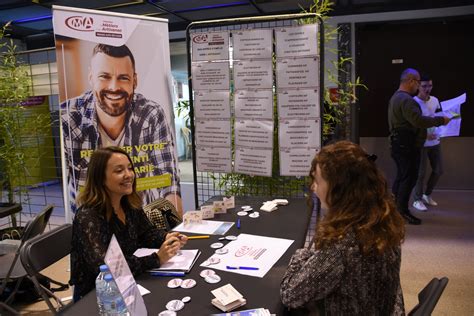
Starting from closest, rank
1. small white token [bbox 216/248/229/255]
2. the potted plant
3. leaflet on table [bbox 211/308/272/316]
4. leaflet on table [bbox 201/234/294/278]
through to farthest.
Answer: leaflet on table [bbox 211/308/272/316], leaflet on table [bbox 201/234/294/278], small white token [bbox 216/248/229/255], the potted plant

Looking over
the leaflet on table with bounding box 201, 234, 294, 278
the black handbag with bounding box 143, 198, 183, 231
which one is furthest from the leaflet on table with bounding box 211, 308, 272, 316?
the black handbag with bounding box 143, 198, 183, 231

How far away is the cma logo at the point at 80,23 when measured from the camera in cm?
245

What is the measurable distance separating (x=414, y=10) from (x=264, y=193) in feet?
11.6

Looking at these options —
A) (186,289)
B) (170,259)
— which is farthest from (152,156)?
(186,289)

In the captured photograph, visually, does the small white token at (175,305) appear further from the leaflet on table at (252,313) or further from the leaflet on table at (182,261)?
the leaflet on table at (182,261)

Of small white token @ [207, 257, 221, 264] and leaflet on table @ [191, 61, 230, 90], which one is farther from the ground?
leaflet on table @ [191, 61, 230, 90]

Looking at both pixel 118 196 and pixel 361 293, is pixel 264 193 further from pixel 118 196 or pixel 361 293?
pixel 361 293

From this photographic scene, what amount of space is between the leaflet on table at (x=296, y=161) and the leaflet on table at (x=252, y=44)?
0.65 meters

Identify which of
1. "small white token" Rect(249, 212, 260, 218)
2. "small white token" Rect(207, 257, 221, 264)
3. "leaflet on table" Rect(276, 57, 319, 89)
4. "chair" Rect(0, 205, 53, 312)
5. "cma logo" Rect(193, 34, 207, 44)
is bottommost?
"chair" Rect(0, 205, 53, 312)

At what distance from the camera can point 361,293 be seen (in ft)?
3.74

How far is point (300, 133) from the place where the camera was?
254 centimetres

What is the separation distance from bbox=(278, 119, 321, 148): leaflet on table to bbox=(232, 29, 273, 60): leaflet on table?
48 centimetres

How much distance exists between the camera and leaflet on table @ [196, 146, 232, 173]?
9.06 ft

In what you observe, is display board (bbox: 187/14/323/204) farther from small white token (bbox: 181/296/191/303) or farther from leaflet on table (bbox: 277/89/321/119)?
small white token (bbox: 181/296/191/303)
